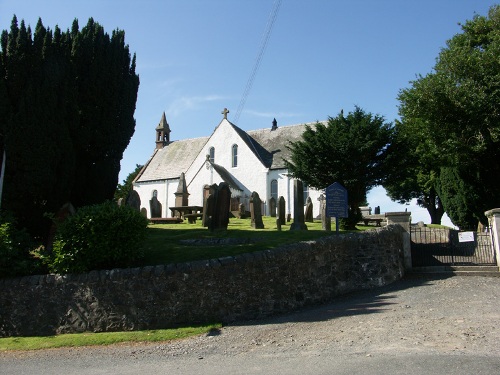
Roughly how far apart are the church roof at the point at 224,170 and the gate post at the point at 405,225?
20.2 m

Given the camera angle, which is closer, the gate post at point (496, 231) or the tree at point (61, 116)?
the tree at point (61, 116)

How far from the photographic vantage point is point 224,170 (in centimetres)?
3944

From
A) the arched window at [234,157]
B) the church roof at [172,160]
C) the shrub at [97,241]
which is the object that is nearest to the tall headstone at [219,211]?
the shrub at [97,241]

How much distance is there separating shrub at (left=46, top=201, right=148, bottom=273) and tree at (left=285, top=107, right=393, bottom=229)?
37.5ft

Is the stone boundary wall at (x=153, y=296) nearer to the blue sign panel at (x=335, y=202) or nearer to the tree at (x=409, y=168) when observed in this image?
the blue sign panel at (x=335, y=202)

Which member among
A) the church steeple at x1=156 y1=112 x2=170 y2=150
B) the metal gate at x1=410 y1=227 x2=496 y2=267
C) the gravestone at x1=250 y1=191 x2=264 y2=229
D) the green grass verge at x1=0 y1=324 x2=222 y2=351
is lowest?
the green grass verge at x1=0 y1=324 x2=222 y2=351

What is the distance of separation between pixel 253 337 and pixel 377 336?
101 inches

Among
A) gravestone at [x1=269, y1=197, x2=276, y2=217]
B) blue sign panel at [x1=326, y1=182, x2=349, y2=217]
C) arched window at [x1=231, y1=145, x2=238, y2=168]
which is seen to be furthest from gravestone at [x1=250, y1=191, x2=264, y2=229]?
arched window at [x1=231, y1=145, x2=238, y2=168]

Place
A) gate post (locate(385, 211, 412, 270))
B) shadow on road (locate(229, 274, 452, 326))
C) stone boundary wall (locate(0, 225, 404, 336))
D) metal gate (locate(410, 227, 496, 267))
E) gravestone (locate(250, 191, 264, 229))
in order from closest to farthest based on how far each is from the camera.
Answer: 1. shadow on road (locate(229, 274, 452, 326))
2. stone boundary wall (locate(0, 225, 404, 336))
3. metal gate (locate(410, 227, 496, 267))
4. gate post (locate(385, 211, 412, 270))
5. gravestone (locate(250, 191, 264, 229))

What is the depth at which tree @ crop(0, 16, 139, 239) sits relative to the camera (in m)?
13.7

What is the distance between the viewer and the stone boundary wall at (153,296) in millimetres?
10547

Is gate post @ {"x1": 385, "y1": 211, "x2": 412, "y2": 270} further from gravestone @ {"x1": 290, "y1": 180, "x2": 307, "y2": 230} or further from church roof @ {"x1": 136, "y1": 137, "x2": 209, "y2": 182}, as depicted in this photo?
church roof @ {"x1": 136, "y1": 137, "x2": 209, "y2": 182}

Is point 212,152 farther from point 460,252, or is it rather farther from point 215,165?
point 460,252

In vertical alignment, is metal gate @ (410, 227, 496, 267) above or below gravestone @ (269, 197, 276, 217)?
below
